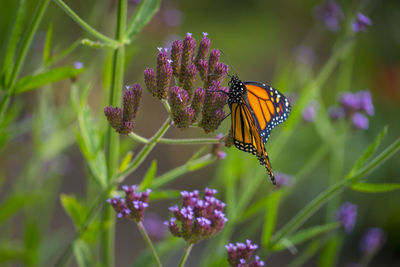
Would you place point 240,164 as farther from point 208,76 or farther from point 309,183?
point 309,183

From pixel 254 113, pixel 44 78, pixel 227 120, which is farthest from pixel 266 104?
pixel 227 120

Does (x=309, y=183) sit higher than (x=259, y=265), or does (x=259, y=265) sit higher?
(x=309, y=183)

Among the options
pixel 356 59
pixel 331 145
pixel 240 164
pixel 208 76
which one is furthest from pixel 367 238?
pixel 356 59

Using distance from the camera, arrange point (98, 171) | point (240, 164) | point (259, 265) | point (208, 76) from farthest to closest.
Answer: point (240, 164), point (98, 171), point (208, 76), point (259, 265)

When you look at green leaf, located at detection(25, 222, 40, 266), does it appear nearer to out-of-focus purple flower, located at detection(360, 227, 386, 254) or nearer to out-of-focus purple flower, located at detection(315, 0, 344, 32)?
out-of-focus purple flower, located at detection(360, 227, 386, 254)

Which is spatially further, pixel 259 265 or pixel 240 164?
pixel 240 164

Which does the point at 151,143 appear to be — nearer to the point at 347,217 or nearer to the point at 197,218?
the point at 197,218

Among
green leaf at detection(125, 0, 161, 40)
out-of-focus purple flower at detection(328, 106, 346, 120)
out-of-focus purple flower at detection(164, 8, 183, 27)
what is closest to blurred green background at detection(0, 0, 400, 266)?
out-of-focus purple flower at detection(164, 8, 183, 27)
